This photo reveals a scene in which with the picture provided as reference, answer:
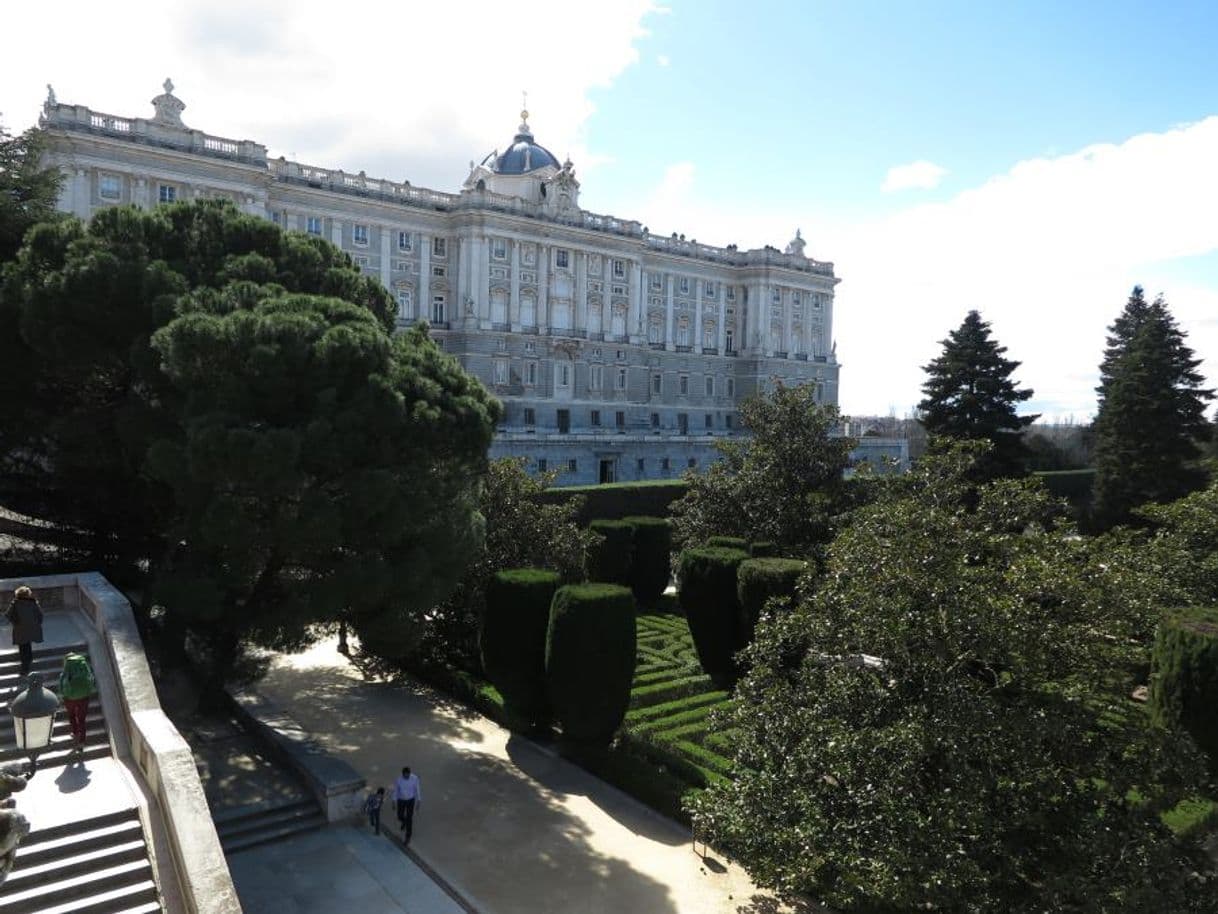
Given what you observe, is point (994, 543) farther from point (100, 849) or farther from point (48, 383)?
point (48, 383)

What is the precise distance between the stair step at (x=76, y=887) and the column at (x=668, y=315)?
199 ft

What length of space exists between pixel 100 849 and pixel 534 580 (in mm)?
8033

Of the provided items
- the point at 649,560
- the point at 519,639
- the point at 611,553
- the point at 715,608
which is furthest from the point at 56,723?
the point at 649,560

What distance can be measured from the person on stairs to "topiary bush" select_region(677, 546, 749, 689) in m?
11.3

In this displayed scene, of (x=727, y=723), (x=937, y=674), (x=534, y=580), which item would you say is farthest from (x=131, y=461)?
(x=937, y=674)

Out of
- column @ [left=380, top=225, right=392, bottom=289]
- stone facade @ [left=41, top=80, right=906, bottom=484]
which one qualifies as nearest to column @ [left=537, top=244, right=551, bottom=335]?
stone facade @ [left=41, top=80, right=906, bottom=484]

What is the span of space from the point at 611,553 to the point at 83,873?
1722 cm

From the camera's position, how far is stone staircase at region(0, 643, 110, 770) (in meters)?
10.3

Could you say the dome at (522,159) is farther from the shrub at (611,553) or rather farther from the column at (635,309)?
the shrub at (611,553)

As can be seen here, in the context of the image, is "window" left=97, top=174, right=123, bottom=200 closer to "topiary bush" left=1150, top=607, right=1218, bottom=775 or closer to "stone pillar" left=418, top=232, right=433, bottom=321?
"stone pillar" left=418, top=232, right=433, bottom=321

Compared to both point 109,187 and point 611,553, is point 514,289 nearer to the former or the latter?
point 109,187

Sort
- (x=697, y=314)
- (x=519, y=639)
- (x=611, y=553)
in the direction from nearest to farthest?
(x=519, y=639) → (x=611, y=553) → (x=697, y=314)

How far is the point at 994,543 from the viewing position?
36.7ft

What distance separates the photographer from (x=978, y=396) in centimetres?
3606
